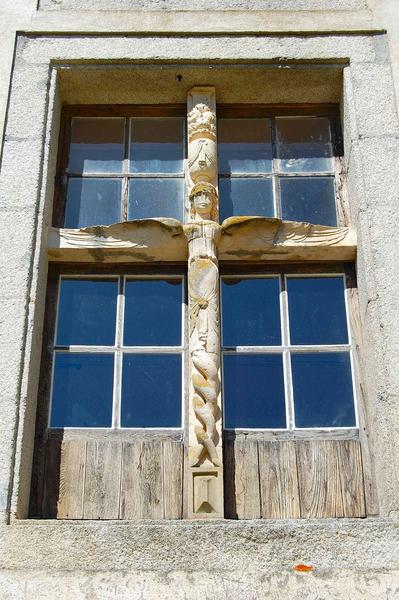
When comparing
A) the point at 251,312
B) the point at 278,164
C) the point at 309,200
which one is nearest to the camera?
the point at 251,312

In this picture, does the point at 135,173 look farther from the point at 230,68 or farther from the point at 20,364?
the point at 20,364

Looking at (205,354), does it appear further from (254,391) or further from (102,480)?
(102,480)

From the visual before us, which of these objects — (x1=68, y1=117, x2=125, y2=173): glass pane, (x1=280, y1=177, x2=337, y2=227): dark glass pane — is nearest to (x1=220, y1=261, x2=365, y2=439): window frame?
(x1=280, y1=177, x2=337, y2=227): dark glass pane

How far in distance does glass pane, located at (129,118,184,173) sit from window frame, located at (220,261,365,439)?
740 mm

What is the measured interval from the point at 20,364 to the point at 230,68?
2.02 m

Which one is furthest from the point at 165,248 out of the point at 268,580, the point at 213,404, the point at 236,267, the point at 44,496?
the point at 268,580

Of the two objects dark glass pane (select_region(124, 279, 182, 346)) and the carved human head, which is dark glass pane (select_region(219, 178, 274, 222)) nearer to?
the carved human head

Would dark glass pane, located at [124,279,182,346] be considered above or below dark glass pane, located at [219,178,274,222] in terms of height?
below

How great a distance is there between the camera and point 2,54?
465 cm

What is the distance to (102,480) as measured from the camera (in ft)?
12.8

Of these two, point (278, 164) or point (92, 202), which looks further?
point (278, 164)

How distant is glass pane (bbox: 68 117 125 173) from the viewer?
4.74 metres

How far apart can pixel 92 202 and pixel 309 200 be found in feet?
3.86

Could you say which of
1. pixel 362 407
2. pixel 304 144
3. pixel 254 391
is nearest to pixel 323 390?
pixel 362 407
